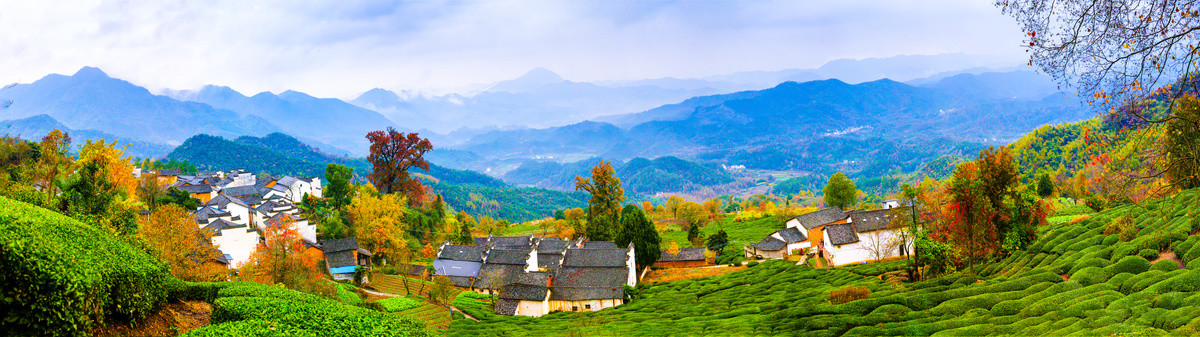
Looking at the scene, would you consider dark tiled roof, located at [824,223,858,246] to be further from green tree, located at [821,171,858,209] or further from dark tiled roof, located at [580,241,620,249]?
green tree, located at [821,171,858,209]

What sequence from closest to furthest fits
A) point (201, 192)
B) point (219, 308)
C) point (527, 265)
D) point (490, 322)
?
1. point (219, 308)
2. point (490, 322)
3. point (527, 265)
4. point (201, 192)

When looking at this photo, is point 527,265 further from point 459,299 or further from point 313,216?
point 313,216

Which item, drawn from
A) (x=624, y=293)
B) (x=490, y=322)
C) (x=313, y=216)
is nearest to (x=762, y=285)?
(x=624, y=293)

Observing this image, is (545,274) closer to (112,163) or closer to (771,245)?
(771,245)

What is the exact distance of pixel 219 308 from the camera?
13.2m

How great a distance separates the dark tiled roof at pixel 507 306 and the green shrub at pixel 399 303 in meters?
5.52

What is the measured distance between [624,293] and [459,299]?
Answer: 12.1 m

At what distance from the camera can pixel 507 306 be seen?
40.4 meters

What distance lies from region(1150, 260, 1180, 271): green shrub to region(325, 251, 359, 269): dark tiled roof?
49569mm

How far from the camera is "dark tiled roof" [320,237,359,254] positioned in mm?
50594

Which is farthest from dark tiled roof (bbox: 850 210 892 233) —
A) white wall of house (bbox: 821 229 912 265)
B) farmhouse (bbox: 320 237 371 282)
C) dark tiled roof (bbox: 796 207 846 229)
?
farmhouse (bbox: 320 237 371 282)

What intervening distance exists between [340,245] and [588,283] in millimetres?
22788

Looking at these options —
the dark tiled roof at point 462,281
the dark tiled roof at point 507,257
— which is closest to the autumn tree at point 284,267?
the dark tiled roof at point 462,281

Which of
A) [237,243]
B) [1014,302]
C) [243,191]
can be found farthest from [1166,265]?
[243,191]
